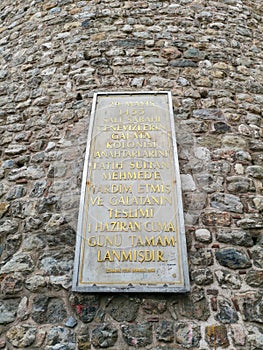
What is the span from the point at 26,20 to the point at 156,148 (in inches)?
119

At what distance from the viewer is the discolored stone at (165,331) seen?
6.49 feet

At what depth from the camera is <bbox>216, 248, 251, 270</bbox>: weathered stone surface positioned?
2.28m

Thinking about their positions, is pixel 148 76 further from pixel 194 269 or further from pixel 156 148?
pixel 194 269

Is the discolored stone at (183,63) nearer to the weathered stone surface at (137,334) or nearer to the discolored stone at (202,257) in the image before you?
the discolored stone at (202,257)

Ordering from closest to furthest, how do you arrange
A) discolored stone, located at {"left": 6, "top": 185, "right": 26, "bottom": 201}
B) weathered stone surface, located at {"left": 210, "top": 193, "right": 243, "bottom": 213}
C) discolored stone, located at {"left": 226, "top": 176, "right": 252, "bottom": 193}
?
weathered stone surface, located at {"left": 210, "top": 193, "right": 243, "bottom": 213} < discolored stone, located at {"left": 226, "top": 176, "right": 252, "bottom": 193} < discolored stone, located at {"left": 6, "top": 185, "right": 26, "bottom": 201}

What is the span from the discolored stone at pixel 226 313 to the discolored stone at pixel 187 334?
17 centimetres

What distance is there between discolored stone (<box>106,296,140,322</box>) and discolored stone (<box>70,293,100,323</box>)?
10cm

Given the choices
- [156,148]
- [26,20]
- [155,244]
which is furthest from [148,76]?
[26,20]

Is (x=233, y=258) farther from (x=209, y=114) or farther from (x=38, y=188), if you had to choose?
(x=38, y=188)

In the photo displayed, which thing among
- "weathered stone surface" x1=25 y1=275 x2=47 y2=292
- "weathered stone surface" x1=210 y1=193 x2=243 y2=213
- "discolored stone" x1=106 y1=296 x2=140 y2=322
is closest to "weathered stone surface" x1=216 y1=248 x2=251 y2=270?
"weathered stone surface" x1=210 y1=193 x2=243 y2=213

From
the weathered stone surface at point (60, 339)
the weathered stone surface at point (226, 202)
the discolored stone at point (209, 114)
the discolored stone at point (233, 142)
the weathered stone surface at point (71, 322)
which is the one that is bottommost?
the weathered stone surface at point (60, 339)

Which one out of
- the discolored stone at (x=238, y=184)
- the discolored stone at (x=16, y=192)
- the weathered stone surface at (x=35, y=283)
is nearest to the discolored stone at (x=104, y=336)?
the weathered stone surface at (x=35, y=283)

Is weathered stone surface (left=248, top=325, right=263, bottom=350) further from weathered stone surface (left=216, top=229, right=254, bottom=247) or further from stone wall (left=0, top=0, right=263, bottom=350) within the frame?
weathered stone surface (left=216, top=229, right=254, bottom=247)

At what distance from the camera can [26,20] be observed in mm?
4344
